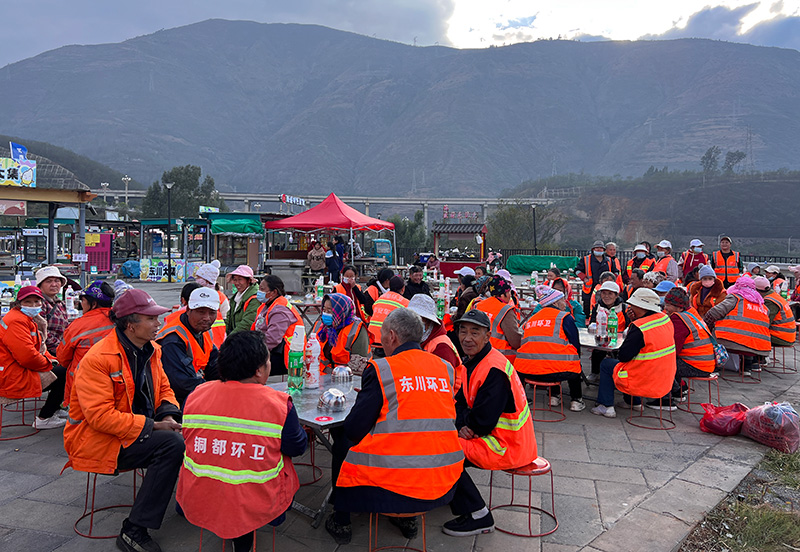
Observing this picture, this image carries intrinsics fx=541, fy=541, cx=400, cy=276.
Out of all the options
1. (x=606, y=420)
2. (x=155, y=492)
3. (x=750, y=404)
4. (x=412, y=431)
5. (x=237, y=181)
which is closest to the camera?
(x=412, y=431)

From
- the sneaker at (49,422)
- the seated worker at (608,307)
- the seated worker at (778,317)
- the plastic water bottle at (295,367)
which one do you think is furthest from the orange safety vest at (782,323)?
the sneaker at (49,422)

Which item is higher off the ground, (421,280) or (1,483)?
(421,280)

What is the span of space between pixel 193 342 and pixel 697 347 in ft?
16.1

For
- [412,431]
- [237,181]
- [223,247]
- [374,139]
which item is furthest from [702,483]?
[374,139]

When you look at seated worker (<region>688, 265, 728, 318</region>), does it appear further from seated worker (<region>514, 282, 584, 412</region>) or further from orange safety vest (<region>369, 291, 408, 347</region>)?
orange safety vest (<region>369, 291, 408, 347</region>)

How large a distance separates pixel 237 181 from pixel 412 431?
563 feet

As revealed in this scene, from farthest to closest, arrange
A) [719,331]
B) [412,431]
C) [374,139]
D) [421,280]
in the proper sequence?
[374,139] < [421,280] < [719,331] < [412,431]

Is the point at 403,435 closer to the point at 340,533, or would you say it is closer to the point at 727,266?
the point at 340,533

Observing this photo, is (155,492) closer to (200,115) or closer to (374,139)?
(374,139)

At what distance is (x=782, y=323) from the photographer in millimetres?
7711

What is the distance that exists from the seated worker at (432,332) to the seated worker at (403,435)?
0.77m

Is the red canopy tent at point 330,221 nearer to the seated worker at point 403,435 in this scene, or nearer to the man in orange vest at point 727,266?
the man in orange vest at point 727,266

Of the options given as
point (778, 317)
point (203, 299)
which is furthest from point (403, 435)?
point (778, 317)

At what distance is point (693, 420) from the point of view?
18.4 ft
